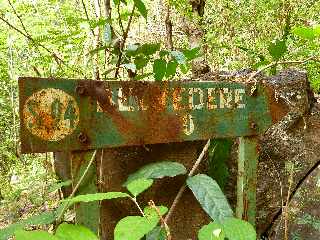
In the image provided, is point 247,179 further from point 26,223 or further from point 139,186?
point 26,223

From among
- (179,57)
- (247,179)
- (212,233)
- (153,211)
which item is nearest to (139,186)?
(153,211)

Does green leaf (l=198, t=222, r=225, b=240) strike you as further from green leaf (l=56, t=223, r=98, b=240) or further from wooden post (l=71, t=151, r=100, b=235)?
wooden post (l=71, t=151, r=100, b=235)

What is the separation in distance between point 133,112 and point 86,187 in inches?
12.5

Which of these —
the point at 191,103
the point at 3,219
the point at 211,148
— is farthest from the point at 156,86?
the point at 3,219

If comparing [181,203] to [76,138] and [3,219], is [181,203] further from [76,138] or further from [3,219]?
[3,219]

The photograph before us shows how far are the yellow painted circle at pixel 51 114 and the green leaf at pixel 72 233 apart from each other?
40cm

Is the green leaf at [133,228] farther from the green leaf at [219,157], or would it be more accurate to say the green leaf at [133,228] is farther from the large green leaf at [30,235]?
the green leaf at [219,157]

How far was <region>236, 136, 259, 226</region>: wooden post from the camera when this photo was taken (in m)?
1.87

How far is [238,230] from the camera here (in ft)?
4.00

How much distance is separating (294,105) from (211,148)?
0.87 metres

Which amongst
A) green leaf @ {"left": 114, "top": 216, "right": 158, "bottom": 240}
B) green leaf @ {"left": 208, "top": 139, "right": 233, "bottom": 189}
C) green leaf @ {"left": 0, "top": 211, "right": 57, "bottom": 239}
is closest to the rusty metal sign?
green leaf @ {"left": 0, "top": 211, "right": 57, "bottom": 239}

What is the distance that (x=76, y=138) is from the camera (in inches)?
56.7

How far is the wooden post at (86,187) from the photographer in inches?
56.9

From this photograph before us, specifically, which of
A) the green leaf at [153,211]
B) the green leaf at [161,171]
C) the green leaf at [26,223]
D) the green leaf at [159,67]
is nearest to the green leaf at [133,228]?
the green leaf at [153,211]
